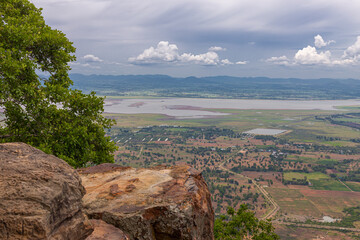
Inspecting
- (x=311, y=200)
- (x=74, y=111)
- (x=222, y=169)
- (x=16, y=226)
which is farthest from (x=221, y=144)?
(x=16, y=226)

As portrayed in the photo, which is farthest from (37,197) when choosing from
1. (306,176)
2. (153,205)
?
(306,176)

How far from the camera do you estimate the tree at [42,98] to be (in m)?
17.4

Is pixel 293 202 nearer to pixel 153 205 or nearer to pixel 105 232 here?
pixel 153 205

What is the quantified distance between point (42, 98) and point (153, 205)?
12.0m

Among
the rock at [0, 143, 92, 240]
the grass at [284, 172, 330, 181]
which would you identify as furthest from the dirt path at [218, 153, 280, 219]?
the rock at [0, 143, 92, 240]

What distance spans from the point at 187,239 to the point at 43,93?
13.6m

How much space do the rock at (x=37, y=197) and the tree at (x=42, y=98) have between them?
8.38 metres

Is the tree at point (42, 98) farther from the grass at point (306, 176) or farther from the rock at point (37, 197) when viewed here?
the grass at point (306, 176)

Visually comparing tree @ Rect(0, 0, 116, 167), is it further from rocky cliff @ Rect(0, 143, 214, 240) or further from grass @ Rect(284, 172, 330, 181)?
grass @ Rect(284, 172, 330, 181)

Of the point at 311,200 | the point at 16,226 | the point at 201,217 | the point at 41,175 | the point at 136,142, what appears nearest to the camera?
the point at 16,226

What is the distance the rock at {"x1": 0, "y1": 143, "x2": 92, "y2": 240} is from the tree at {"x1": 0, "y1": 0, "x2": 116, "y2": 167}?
838 centimetres

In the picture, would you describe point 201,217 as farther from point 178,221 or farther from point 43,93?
point 43,93

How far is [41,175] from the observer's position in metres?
8.38

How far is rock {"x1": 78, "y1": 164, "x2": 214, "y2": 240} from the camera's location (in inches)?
395
